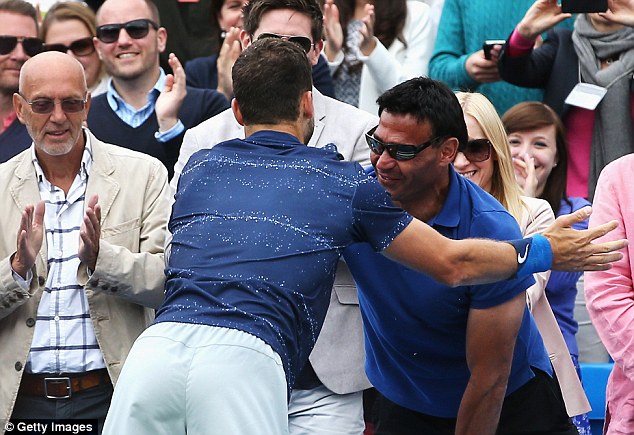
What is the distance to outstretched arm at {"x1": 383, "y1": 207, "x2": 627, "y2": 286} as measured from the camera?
12.9 feet

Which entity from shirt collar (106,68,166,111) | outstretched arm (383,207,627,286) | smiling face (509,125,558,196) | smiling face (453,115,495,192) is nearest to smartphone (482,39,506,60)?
smiling face (509,125,558,196)

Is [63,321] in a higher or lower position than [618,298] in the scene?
lower

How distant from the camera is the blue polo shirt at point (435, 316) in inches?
171

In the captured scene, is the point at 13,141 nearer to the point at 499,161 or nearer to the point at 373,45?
the point at 373,45

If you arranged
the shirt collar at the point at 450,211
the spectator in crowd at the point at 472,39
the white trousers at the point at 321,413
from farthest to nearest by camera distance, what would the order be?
the spectator in crowd at the point at 472,39 → the white trousers at the point at 321,413 → the shirt collar at the point at 450,211

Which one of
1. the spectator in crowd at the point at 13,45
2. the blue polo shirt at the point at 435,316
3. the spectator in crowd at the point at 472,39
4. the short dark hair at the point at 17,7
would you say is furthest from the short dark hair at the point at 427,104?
the short dark hair at the point at 17,7

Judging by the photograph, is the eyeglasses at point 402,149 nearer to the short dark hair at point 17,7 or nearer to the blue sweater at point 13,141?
the blue sweater at point 13,141

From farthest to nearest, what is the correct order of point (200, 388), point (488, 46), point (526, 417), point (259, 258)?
point (488, 46), point (526, 417), point (259, 258), point (200, 388)

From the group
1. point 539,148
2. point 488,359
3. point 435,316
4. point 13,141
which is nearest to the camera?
point 488,359

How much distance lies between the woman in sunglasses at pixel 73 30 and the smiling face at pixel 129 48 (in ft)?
1.75

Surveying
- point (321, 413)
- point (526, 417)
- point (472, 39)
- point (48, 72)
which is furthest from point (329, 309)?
point (472, 39)

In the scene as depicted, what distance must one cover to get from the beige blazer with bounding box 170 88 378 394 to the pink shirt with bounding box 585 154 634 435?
100 cm

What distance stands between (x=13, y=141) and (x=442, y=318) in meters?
2.88

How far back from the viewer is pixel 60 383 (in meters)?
5.07
